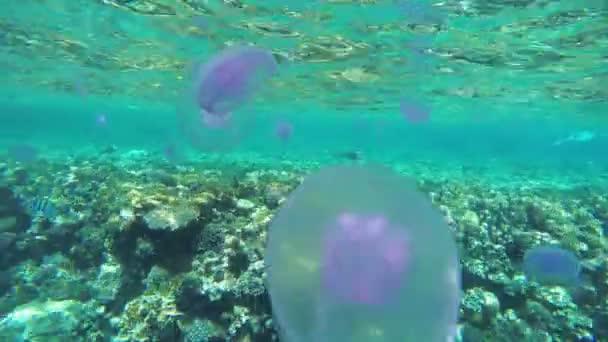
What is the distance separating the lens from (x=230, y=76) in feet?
17.7

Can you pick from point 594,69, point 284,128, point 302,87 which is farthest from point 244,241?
point 302,87

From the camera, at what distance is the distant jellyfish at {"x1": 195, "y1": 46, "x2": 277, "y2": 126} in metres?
5.35

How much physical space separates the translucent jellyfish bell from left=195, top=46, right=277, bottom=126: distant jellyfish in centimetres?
345

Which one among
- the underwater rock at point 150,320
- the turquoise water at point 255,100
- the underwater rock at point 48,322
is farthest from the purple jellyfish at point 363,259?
the underwater rock at point 48,322

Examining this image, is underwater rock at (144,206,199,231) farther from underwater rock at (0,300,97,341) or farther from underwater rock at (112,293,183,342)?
underwater rock at (0,300,97,341)

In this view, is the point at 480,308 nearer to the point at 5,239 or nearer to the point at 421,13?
the point at 5,239

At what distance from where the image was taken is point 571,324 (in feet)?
18.9

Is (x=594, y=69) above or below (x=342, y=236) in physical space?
below

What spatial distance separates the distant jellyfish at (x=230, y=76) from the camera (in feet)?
17.6

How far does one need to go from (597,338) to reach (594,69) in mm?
16300

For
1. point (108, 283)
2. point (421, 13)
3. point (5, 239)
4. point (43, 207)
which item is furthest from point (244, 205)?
point (421, 13)

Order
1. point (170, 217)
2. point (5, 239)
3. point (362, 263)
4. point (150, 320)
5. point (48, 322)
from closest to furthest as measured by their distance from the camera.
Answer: point (362, 263)
point (150, 320)
point (170, 217)
point (48, 322)
point (5, 239)

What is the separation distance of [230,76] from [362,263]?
3.92m

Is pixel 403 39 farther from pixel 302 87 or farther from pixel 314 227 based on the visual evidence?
pixel 314 227
